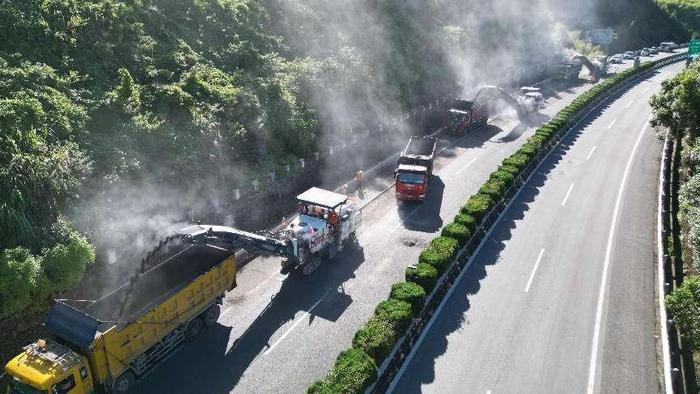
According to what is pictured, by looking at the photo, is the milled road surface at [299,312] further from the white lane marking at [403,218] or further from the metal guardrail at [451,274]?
the metal guardrail at [451,274]

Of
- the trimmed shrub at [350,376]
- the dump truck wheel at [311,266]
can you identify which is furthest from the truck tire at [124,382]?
the dump truck wheel at [311,266]

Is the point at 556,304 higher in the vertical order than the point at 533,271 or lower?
lower

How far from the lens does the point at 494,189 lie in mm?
31156

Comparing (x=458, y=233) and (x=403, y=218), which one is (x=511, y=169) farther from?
(x=458, y=233)

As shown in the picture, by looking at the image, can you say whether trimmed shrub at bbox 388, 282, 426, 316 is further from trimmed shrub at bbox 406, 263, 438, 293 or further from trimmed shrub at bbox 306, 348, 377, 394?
trimmed shrub at bbox 306, 348, 377, 394

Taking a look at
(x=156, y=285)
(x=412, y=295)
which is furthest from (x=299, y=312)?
(x=156, y=285)

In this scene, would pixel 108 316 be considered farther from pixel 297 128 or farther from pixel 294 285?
pixel 297 128

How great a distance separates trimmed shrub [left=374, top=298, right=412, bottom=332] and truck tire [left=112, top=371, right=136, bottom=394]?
31.1 ft

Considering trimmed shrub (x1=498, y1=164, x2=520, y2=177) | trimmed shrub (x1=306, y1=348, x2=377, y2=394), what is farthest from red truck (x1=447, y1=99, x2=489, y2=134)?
trimmed shrub (x1=306, y1=348, x2=377, y2=394)

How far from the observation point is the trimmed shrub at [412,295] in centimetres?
2020

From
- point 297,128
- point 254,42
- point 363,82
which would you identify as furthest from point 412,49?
point 297,128

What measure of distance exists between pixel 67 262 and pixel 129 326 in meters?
5.75

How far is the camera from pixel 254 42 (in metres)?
42.7

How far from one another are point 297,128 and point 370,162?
24.3 ft
